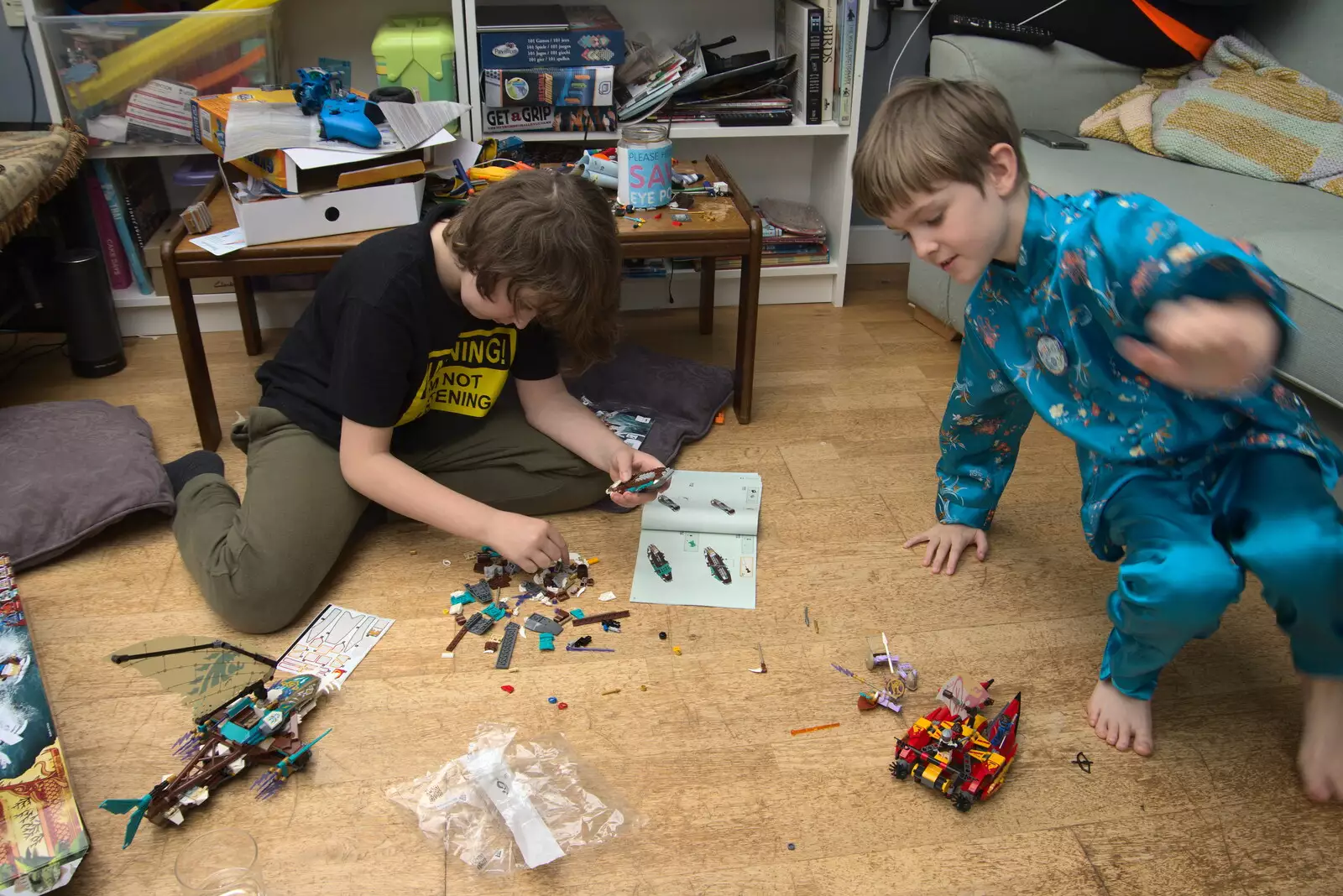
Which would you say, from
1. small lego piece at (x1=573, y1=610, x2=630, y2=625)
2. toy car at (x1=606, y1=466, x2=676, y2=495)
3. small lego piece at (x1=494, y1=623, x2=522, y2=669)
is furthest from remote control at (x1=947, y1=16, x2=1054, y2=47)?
small lego piece at (x1=494, y1=623, x2=522, y2=669)

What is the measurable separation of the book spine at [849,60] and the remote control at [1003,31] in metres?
0.25

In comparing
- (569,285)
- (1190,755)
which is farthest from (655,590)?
(1190,755)

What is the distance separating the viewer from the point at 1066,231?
124 centimetres

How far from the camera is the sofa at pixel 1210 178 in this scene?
159 centimetres

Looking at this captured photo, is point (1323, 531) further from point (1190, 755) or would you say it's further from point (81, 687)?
point (81, 687)

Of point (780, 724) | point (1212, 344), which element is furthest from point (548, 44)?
point (1212, 344)

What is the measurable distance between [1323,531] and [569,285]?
37.4 inches

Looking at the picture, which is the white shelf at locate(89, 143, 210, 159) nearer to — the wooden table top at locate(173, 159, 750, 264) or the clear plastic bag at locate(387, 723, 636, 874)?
the wooden table top at locate(173, 159, 750, 264)

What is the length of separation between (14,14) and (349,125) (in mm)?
1051

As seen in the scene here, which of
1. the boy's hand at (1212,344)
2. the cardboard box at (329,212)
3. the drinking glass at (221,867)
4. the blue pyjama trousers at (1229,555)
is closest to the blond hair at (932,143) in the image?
the boy's hand at (1212,344)

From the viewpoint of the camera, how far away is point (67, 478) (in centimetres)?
169

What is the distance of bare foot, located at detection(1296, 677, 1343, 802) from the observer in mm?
1243

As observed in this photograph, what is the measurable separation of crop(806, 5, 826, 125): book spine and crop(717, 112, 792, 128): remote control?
0.06 m

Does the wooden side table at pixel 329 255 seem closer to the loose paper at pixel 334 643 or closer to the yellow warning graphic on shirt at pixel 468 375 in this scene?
the yellow warning graphic on shirt at pixel 468 375
